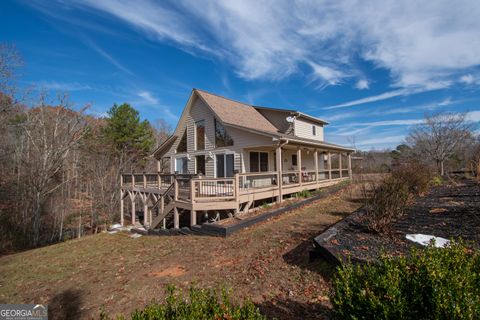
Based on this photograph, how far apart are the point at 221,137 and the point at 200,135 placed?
2044 mm

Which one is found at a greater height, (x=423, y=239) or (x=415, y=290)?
(x=415, y=290)

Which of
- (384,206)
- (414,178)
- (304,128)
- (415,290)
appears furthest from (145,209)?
(415,290)

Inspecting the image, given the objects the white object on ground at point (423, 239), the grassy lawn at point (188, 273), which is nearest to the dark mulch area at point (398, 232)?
the white object on ground at point (423, 239)

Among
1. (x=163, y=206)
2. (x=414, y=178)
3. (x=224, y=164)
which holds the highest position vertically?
(x=224, y=164)

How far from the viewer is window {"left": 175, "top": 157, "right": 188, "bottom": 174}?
683 inches

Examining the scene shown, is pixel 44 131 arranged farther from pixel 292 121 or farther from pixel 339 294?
pixel 339 294

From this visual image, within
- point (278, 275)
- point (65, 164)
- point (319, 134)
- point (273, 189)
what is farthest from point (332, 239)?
point (65, 164)

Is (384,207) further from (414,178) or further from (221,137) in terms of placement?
(221,137)

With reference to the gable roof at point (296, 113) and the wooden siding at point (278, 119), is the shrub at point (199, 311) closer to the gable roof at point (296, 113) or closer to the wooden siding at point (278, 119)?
the wooden siding at point (278, 119)

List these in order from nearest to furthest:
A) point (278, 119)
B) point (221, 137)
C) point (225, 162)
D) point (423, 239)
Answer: point (423, 239) → point (225, 162) → point (221, 137) → point (278, 119)

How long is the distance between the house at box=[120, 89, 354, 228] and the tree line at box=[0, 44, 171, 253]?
343cm

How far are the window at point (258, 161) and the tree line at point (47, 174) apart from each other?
12.3m

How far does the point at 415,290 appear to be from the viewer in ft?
6.43

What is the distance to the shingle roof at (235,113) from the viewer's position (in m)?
14.8
